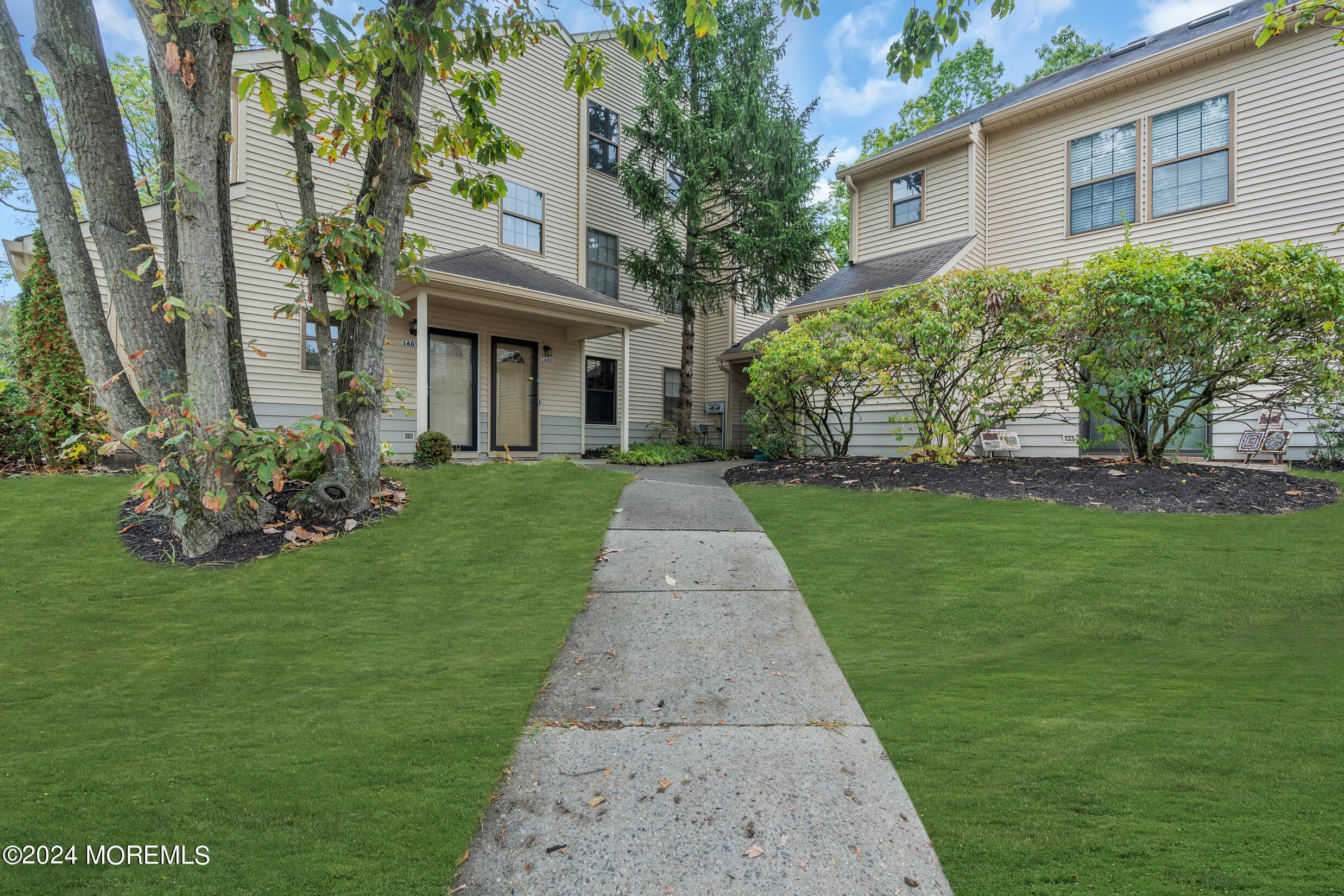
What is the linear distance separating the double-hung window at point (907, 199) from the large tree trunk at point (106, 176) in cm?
1185

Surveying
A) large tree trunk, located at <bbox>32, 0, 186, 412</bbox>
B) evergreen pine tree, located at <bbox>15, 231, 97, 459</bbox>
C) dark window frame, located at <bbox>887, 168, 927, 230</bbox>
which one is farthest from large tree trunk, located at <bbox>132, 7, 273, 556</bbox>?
dark window frame, located at <bbox>887, 168, 927, 230</bbox>

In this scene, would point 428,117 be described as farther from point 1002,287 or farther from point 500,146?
point 1002,287

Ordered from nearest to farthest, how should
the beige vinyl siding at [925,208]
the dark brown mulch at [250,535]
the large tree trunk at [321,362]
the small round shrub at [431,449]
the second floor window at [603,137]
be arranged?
1. the dark brown mulch at [250,535]
2. the large tree trunk at [321,362]
3. the small round shrub at [431,449]
4. the beige vinyl siding at [925,208]
5. the second floor window at [603,137]

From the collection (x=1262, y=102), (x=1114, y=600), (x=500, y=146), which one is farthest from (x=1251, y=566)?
(x=1262, y=102)

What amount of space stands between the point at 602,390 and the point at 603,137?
5.84 meters

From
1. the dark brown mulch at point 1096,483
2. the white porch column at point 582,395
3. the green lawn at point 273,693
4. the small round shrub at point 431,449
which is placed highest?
the white porch column at point 582,395

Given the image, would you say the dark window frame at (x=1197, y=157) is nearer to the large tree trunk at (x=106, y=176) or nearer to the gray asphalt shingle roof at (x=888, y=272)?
the gray asphalt shingle roof at (x=888, y=272)

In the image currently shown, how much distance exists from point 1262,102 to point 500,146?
10493 mm

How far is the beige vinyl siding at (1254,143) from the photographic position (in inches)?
328

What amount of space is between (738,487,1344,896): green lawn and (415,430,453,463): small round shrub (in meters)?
5.95

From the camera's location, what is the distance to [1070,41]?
2428cm

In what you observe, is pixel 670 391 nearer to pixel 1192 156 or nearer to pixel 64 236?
pixel 1192 156

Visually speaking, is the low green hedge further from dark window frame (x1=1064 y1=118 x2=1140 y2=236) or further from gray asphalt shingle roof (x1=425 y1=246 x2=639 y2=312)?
dark window frame (x1=1064 y1=118 x2=1140 y2=236)

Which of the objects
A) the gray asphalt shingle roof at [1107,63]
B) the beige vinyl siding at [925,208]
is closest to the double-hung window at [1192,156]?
the gray asphalt shingle roof at [1107,63]
